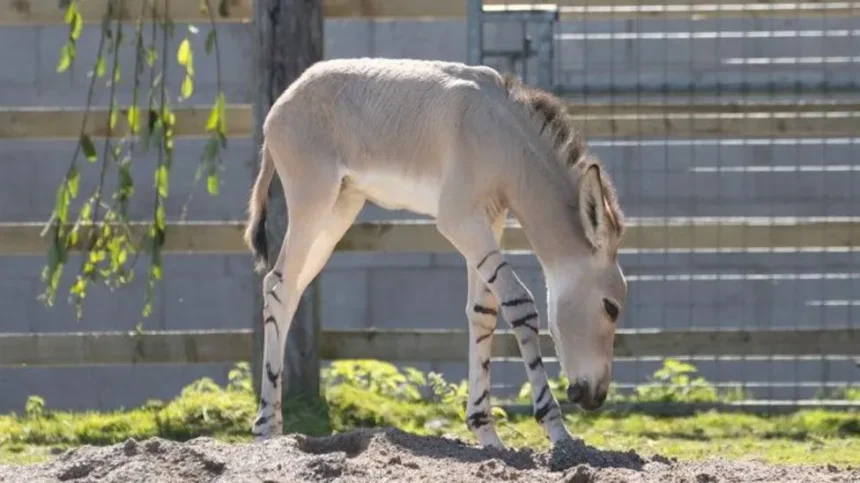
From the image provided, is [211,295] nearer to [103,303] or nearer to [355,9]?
[103,303]

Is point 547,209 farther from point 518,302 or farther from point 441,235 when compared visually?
point 441,235

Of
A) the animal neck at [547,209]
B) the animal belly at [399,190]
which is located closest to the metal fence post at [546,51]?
the animal belly at [399,190]

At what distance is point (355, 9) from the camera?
9.57 m

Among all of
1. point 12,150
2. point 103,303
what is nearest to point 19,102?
point 12,150

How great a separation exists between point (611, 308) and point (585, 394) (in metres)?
0.36

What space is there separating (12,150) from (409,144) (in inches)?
253

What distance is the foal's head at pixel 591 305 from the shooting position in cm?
687

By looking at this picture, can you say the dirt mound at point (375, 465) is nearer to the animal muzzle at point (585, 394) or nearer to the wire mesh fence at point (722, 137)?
the animal muzzle at point (585, 394)

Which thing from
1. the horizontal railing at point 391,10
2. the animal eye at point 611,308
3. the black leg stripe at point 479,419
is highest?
the horizontal railing at point 391,10

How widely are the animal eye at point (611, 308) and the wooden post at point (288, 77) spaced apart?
280cm

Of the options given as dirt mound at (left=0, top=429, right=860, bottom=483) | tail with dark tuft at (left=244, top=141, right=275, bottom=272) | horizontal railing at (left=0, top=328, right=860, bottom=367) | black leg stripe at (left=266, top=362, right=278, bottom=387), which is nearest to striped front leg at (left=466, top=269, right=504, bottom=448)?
dirt mound at (left=0, top=429, right=860, bottom=483)

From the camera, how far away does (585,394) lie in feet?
22.6

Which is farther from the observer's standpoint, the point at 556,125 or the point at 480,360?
the point at 480,360

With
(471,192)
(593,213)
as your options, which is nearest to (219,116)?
(471,192)
